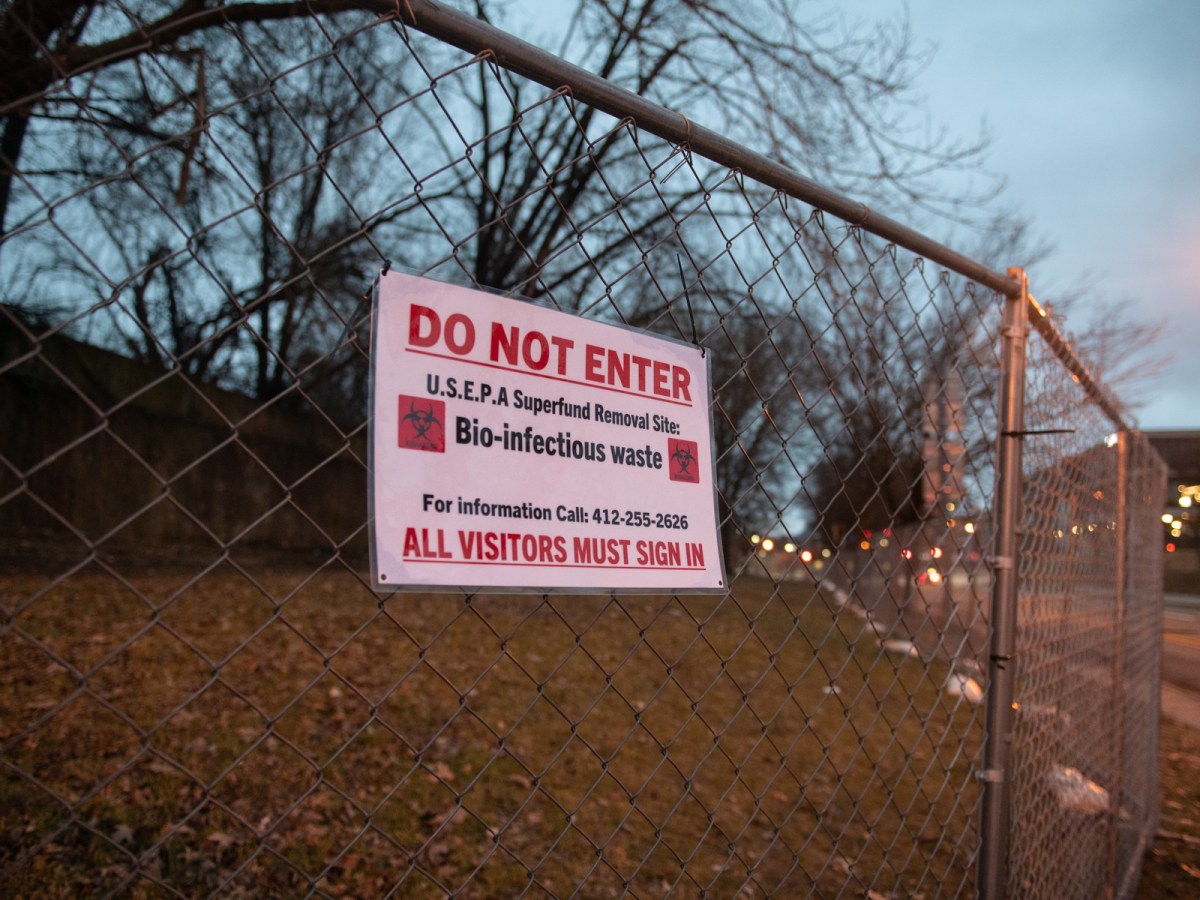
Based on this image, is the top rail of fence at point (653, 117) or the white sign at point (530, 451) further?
the top rail of fence at point (653, 117)

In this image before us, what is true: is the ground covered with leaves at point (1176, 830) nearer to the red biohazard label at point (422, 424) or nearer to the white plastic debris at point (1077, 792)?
the white plastic debris at point (1077, 792)

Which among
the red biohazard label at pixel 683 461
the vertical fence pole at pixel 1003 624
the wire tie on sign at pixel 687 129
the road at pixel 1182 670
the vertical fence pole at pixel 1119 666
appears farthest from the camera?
the road at pixel 1182 670

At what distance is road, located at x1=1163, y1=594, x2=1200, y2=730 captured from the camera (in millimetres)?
9812

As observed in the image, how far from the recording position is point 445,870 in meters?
3.46

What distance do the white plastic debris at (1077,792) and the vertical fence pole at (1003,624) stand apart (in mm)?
794

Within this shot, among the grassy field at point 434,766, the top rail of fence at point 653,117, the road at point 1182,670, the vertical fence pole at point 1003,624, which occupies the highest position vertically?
the top rail of fence at point 653,117

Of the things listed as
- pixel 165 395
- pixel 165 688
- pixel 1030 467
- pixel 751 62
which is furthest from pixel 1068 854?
pixel 165 395

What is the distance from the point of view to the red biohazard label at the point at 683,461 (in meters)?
1.76

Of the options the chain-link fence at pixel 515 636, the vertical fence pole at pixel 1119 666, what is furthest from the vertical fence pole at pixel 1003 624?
the vertical fence pole at pixel 1119 666

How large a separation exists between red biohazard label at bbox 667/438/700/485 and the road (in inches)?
377

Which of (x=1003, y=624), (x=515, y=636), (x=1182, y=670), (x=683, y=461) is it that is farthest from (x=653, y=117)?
(x=1182, y=670)

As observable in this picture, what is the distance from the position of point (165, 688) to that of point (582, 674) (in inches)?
112

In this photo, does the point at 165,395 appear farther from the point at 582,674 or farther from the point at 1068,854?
the point at 1068,854

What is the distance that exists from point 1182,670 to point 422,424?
15863 millimetres
